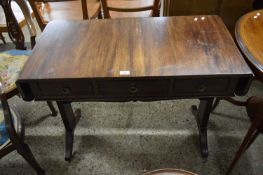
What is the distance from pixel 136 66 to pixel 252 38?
0.57 meters

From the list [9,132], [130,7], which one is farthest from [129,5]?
[9,132]

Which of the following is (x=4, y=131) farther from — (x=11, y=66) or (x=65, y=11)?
(x=65, y=11)

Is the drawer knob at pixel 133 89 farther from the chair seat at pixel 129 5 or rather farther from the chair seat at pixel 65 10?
the chair seat at pixel 65 10

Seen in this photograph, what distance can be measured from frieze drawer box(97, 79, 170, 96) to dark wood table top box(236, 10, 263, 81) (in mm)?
359

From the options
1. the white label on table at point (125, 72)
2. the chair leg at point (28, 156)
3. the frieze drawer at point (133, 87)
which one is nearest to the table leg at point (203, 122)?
the frieze drawer at point (133, 87)

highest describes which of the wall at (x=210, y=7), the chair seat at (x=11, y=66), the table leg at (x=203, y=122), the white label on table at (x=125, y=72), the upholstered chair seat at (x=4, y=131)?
the white label on table at (x=125, y=72)

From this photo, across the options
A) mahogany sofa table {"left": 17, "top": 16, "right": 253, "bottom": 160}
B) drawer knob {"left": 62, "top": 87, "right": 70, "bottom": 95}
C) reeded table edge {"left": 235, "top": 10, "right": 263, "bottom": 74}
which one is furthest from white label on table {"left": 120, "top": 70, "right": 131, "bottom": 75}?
reeded table edge {"left": 235, "top": 10, "right": 263, "bottom": 74}

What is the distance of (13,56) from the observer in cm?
140

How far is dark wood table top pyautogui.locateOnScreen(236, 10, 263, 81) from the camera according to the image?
32.1 inches

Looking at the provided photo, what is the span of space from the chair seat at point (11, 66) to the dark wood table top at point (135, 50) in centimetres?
35

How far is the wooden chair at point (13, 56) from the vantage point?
119 cm

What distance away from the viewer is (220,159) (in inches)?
50.1

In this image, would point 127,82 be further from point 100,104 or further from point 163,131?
point 100,104

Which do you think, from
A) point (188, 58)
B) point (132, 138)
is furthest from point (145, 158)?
point (188, 58)
